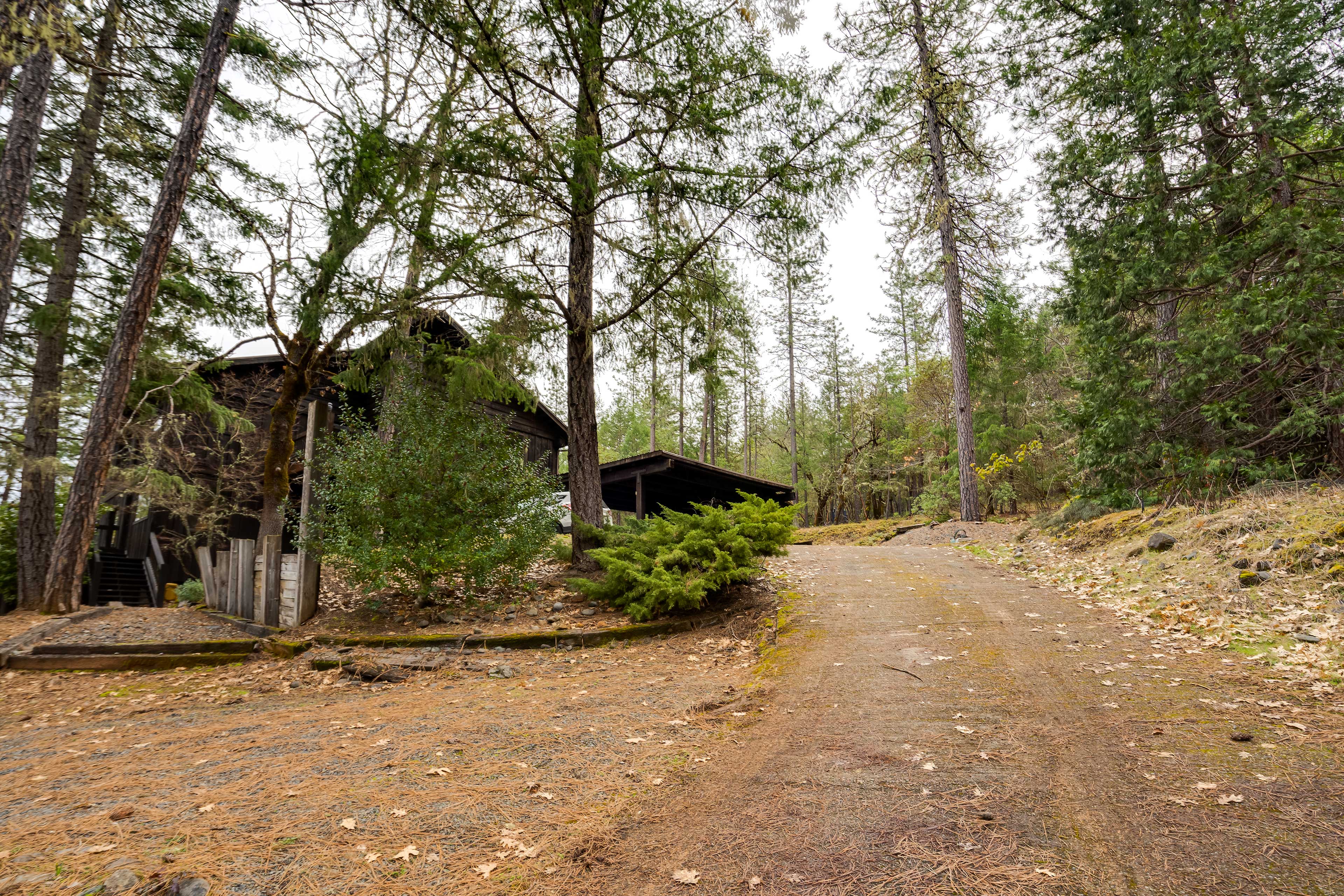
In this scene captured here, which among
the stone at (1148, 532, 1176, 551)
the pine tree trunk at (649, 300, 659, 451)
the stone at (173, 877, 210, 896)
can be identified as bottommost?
the stone at (173, 877, 210, 896)

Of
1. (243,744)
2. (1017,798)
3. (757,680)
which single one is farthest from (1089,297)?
(243,744)

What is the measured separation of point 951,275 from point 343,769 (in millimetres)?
17439

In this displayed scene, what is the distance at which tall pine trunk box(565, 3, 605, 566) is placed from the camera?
26.5ft

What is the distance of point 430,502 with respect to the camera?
24.0ft

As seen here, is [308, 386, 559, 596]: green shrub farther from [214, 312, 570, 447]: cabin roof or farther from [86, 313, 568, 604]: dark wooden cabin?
[86, 313, 568, 604]: dark wooden cabin

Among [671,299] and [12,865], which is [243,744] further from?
[671,299]

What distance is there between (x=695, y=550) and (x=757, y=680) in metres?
2.36

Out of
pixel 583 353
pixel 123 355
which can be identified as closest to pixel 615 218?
pixel 583 353

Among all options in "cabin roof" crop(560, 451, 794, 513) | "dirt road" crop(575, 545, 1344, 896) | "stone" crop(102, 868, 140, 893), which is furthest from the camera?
"cabin roof" crop(560, 451, 794, 513)

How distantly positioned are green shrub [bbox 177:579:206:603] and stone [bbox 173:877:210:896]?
11.0 meters

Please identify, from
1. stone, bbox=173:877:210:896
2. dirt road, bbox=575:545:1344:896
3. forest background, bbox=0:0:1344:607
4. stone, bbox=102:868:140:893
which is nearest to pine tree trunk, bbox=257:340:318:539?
forest background, bbox=0:0:1344:607

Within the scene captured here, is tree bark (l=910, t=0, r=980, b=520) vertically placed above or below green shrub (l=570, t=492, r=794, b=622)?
above

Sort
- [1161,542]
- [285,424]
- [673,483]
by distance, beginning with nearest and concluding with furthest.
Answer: [1161,542]
[285,424]
[673,483]

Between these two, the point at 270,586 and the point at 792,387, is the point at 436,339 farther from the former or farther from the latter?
the point at 792,387
